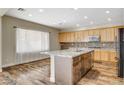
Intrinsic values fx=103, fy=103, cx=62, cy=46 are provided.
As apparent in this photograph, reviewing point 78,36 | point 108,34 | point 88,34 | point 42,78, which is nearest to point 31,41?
point 42,78

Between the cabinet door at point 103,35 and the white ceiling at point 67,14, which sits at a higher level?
the white ceiling at point 67,14

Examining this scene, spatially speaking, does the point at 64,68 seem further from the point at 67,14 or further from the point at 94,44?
the point at 94,44

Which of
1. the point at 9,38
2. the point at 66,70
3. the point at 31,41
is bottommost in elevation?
the point at 66,70

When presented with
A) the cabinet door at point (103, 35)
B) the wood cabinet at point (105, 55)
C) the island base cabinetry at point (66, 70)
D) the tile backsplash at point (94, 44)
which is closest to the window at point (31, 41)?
the tile backsplash at point (94, 44)

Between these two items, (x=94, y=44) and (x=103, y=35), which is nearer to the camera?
→ (x=103, y=35)

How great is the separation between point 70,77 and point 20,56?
3.46 m

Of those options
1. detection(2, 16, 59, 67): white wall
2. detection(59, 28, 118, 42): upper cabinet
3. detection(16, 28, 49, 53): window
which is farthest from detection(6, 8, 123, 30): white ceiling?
detection(16, 28, 49, 53): window

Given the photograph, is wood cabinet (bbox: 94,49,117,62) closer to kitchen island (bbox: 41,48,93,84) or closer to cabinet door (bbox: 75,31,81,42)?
cabinet door (bbox: 75,31,81,42)

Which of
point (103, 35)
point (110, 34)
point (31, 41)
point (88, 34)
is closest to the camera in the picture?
point (31, 41)

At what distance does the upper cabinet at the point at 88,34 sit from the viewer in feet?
19.8

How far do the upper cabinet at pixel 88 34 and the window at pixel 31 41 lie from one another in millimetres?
1632

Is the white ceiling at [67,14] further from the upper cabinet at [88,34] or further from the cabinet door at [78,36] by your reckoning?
the cabinet door at [78,36]

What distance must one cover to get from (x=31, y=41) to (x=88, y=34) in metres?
3.70

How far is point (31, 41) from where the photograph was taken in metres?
5.95
